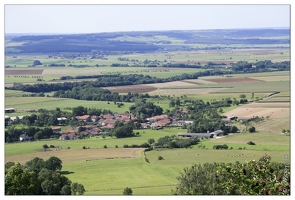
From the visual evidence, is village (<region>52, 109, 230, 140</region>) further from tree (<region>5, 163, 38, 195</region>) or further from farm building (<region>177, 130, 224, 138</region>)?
tree (<region>5, 163, 38, 195</region>)

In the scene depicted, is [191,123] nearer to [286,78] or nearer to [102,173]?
[102,173]

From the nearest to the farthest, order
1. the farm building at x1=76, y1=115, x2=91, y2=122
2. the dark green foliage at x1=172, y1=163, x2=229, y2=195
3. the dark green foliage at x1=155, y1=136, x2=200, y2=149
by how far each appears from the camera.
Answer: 1. the dark green foliage at x1=172, y1=163, x2=229, y2=195
2. the dark green foliage at x1=155, y1=136, x2=200, y2=149
3. the farm building at x1=76, y1=115, x2=91, y2=122

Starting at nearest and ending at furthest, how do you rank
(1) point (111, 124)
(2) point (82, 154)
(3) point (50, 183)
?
(3) point (50, 183) < (2) point (82, 154) < (1) point (111, 124)

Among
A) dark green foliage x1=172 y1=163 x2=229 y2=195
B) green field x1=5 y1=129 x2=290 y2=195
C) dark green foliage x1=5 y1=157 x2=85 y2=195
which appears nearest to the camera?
dark green foliage x1=172 y1=163 x2=229 y2=195

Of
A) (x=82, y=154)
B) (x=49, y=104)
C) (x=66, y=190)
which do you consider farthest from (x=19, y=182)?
(x=49, y=104)

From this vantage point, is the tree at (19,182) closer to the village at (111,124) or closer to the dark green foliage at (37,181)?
the dark green foliage at (37,181)

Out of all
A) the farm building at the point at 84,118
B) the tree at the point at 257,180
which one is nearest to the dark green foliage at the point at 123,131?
the farm building at the point at 84,118

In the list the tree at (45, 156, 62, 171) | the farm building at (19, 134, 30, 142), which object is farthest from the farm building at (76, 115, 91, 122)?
the tree at (45, 156, 62, 171)

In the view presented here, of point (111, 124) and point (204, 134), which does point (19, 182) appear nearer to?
point (204, 134)
